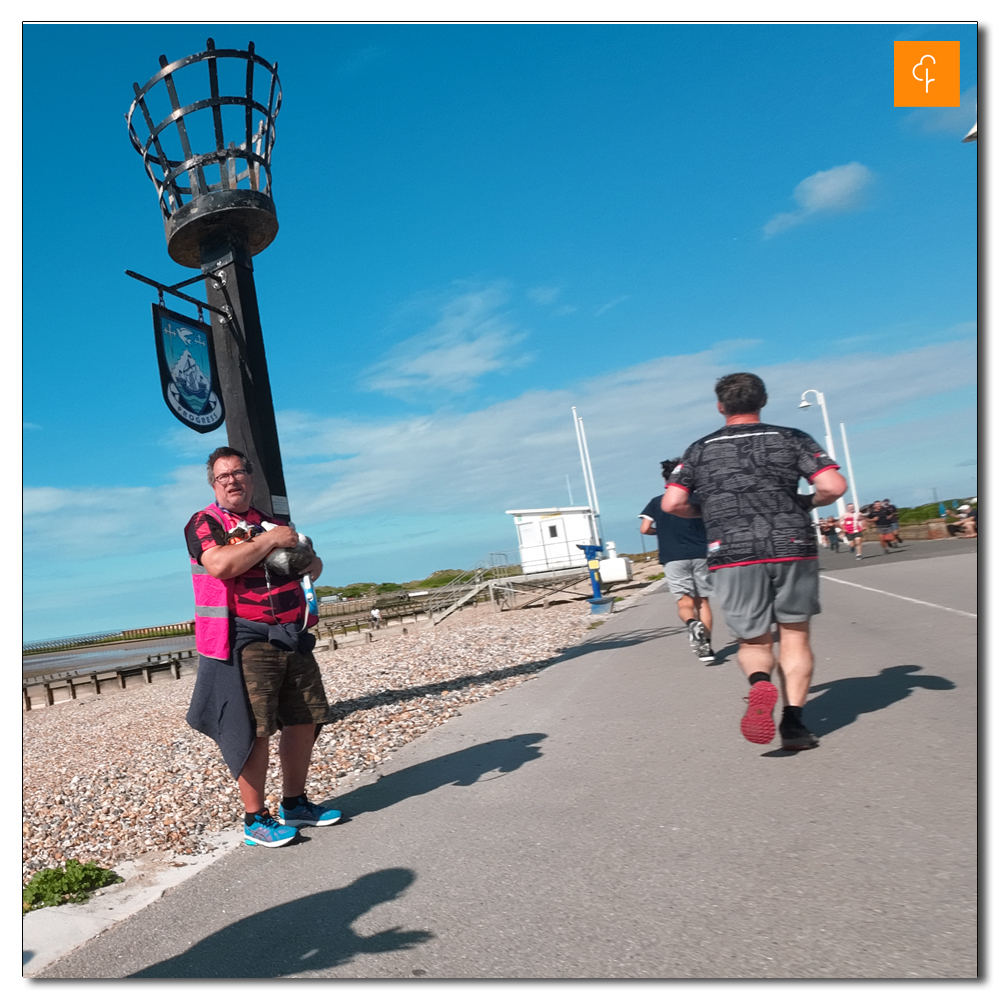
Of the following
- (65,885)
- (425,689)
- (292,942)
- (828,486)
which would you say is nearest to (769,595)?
(828,486)

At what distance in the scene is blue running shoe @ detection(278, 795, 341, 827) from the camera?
416 cm

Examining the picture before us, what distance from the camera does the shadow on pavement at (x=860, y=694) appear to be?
184 inches

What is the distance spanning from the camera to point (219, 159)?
687cm

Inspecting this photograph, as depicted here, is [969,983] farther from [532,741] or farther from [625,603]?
[625,603]

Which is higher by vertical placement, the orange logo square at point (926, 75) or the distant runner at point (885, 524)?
the orange logo square at point (926, 75)

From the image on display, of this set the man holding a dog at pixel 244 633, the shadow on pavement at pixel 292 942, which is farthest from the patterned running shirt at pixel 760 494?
the shadow on pavement at pixel 292 942

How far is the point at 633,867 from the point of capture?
2.96 m

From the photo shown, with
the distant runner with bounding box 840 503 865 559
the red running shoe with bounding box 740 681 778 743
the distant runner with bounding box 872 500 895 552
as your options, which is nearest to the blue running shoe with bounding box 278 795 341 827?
the red running shoe with bounding box 740 681 778 743

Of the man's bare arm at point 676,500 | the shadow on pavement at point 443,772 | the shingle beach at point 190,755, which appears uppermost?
the man's bare arm at point 676,500

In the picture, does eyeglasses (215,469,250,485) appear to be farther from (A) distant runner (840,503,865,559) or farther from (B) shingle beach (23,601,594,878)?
(A) distant runner (840,503,865,559)

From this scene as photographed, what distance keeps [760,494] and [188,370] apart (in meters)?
4.39

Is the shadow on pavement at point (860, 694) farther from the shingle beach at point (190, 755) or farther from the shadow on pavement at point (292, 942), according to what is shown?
the shingle beach at point (190, 755)

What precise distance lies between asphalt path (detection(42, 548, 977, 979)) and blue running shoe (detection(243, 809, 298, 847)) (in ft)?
0.18

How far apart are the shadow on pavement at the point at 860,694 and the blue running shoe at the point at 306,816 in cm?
255
